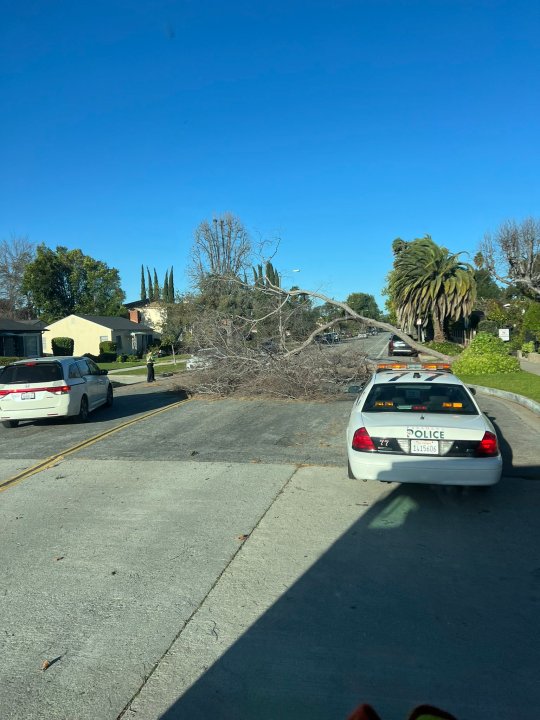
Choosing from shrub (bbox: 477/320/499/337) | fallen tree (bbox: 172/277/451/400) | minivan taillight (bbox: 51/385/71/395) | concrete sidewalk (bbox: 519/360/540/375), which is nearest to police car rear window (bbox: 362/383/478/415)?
minivan taillight (bbox: 51/385/71/395)

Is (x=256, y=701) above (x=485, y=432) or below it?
below

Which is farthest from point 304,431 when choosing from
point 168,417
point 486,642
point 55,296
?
point 55,296

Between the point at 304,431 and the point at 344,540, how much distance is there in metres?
6.13

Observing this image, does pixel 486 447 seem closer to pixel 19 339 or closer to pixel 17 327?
pixel 17 327

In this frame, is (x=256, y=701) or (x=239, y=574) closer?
(x=256, y=701)

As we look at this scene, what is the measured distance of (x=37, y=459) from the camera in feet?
31.4

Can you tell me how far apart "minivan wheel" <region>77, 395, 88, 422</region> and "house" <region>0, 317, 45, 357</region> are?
33225 millimetres

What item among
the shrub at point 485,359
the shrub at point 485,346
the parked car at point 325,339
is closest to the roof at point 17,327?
the parked car at point 325,339

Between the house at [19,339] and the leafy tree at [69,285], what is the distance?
2392 cm

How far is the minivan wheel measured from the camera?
13.5 m

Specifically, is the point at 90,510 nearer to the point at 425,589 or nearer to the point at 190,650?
the point at 190,650

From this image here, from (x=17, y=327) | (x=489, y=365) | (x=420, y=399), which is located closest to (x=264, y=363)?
(x=489, y=365)

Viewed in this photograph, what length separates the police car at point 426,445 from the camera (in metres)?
6.25

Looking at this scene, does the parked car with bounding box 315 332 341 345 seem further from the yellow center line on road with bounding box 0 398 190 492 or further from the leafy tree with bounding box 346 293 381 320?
the leafy tree with bounding box 346 293 381 320
